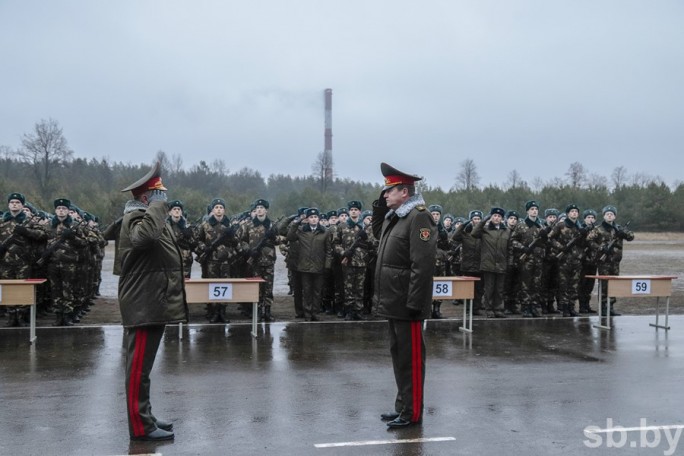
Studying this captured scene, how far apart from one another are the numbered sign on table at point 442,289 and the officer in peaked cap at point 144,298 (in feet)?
18.6

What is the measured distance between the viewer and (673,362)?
862 cm

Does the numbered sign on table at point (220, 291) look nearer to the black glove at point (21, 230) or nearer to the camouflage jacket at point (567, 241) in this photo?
the black glove at point (21, 230)

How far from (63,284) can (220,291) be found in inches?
118

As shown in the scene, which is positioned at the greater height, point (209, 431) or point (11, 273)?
point (11, 273)

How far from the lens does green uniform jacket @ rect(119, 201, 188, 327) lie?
5.27 metres

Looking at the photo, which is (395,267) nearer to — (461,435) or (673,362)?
(461,435)

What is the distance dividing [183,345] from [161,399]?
286cm

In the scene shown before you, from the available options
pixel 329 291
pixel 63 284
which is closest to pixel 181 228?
pixel 63 284

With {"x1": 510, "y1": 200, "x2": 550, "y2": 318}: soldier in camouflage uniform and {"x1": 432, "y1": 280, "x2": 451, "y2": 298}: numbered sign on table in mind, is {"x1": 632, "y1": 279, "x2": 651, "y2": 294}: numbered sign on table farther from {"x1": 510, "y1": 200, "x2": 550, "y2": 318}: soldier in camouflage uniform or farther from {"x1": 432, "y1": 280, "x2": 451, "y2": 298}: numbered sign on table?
{"x1": 432, "y1": 280, "x2": 451, "y2": 298}: numbered sign on table

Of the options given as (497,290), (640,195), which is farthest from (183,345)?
(640,195)

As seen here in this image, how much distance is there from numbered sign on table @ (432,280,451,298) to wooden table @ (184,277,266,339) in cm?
269

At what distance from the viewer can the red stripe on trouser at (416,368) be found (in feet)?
19.0

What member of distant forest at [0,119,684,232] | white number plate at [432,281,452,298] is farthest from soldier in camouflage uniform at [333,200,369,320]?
distant forest at [0,119,684,232]

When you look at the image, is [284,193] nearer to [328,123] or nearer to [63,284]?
[328,123]
